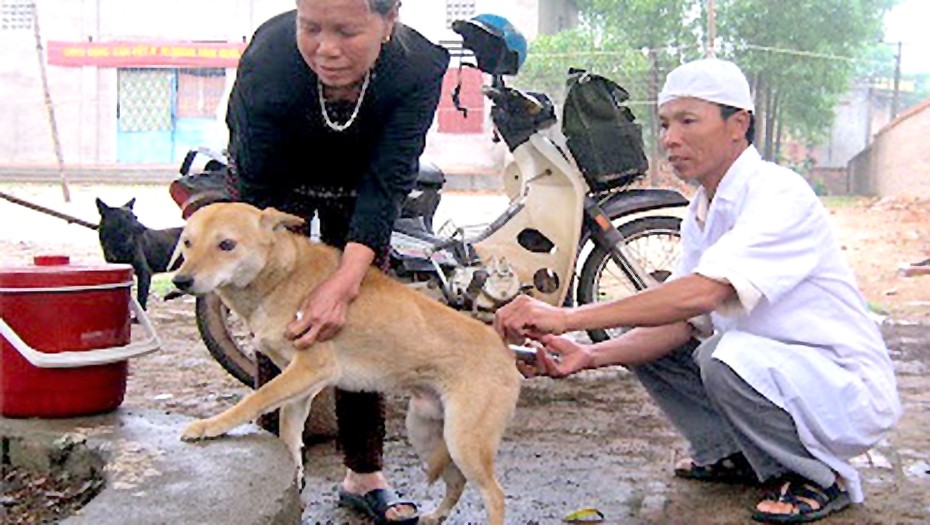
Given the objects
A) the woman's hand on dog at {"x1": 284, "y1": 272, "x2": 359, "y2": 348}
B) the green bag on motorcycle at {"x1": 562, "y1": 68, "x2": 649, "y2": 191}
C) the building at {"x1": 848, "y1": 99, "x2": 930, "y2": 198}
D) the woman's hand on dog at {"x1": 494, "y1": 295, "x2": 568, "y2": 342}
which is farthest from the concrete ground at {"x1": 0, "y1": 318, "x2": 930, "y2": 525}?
the building at {"x1": 848, "y1": 99, "x2": 930, "y2": 198}

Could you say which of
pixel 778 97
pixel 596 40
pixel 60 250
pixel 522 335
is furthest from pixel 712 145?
pixel 778 97

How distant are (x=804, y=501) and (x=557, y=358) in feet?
3.14

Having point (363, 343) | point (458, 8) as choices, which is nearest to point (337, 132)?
point (363, 343)

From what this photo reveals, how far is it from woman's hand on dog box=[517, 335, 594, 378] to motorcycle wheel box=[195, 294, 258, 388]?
6.94 feet

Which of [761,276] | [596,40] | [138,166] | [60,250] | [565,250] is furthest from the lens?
[138,166]

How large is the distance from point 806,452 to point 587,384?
2280 millimetres

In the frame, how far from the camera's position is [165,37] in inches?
1079

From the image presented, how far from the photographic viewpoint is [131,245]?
5207mm

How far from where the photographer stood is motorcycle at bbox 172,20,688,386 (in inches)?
218

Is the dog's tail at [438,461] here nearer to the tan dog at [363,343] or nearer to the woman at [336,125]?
the tan dog at [363,343]

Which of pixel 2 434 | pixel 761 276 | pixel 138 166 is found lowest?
pixel 138 166

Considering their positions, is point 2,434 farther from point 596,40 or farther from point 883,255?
point 596,40

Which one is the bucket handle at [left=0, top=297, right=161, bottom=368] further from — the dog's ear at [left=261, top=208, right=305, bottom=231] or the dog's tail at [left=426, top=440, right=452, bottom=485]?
the dog's tail at [left=426, top=440, right=452, bottom=485]

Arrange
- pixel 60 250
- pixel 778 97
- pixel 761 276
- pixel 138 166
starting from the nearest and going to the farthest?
pixel 761 276 < pixel 60 250 < pixel 778 97 < pixel 138 166
